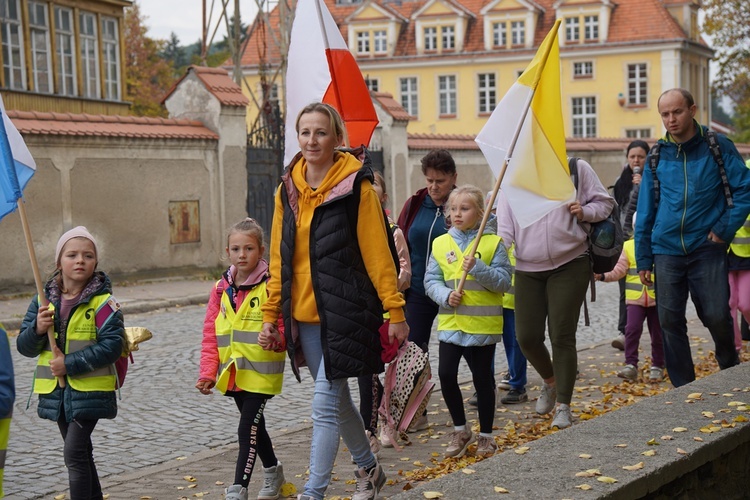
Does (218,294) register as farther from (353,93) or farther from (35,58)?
(35,58)

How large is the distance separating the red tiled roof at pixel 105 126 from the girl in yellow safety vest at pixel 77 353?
1253cm

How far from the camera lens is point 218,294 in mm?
6195

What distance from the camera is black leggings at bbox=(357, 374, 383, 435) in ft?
22.9

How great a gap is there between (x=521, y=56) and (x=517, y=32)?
5.36 ft

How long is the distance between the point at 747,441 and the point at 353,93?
11.4 feet

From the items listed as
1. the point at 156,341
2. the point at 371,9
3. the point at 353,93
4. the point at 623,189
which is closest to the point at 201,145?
the point at 156,341

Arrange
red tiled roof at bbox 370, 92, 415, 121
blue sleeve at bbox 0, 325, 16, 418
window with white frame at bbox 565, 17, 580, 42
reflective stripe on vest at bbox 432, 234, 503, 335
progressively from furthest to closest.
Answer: window with white frame at bbox 565, 17, 580, 42, red tiled roof at bbox 370, 92, 415, 121, reflective stripe on vest at bbox 432, 234, 503, 335, blue sleeve at bbox 0, 325, 16, 418

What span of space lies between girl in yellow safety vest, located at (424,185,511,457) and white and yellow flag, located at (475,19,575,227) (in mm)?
281

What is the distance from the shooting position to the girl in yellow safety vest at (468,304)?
269 inches

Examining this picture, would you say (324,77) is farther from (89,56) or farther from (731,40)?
(731,40)

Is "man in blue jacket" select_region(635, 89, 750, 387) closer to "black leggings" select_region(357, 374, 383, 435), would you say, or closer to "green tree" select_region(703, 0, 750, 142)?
"black leggings" select_region(357, 374, 383, 435)

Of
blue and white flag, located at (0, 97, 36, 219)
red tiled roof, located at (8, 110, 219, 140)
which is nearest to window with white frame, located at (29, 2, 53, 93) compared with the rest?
red tiled roof, located at (8, 110, 219, 140)

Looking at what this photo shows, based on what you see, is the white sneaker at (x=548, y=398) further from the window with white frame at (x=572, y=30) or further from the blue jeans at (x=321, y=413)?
the window with white frame at (x=572, y=30)

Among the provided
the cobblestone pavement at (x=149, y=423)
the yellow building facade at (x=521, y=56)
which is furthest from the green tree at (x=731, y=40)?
the cobblestone pavement at (x=149, y=423)
